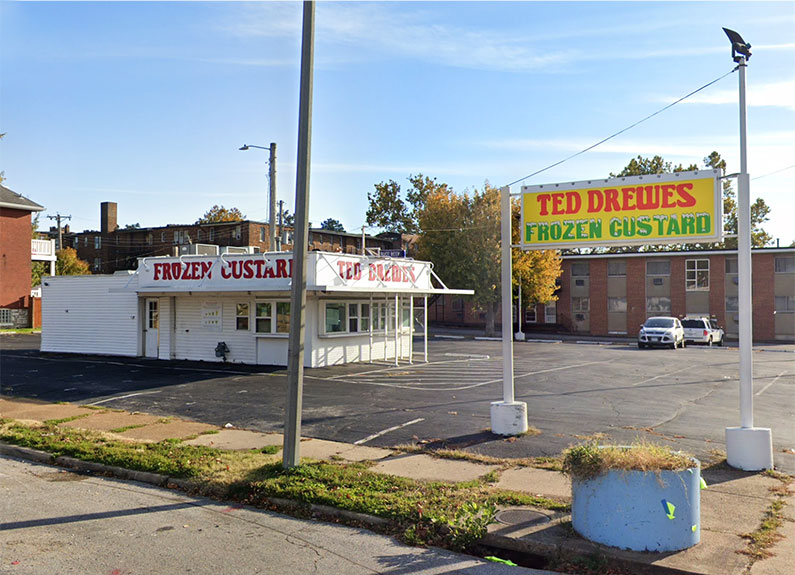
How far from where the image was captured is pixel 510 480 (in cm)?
895

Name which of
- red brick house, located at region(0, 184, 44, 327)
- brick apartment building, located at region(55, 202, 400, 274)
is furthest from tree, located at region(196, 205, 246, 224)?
red brick house, located at region(0, 184, 44, 327)

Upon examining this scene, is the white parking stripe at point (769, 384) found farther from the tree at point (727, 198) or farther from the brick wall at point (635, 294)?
the tree at point (727, 198)

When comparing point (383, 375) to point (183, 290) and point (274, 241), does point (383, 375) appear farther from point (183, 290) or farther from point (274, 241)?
point (274, 241)

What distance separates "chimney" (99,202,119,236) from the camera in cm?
7089

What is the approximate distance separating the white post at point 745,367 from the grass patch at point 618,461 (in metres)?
3.32

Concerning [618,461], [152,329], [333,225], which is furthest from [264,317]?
[333,225]

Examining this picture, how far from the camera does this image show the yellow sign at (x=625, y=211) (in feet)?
34.4

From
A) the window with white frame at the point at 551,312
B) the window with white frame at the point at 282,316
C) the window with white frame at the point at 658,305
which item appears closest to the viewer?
the window with white frame at the point at 282,316

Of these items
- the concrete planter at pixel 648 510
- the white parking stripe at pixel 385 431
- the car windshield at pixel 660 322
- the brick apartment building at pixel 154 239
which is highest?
the brick apartment building at pixel 154 239

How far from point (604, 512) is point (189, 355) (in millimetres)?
21833

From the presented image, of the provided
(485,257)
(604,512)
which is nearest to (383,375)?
(604,512)

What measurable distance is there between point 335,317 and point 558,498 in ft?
55.9

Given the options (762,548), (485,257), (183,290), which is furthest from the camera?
(485,257)

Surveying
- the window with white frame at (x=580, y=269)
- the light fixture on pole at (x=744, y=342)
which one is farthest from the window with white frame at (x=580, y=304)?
the light fixture on pole at (x=744, y=342)
